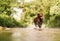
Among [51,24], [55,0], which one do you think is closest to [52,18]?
[51,24]

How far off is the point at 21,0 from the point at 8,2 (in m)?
6.88

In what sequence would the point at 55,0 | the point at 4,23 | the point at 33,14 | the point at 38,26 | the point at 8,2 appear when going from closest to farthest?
the point at 38,26 < the point at 4,23 < the point at 8,2 < the point at 55,0 < the point at 33,14

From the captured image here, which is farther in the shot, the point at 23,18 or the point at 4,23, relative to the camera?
the point at 23,18

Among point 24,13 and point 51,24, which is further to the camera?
point 24,13

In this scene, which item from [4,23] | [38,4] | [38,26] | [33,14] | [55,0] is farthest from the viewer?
[33,14]

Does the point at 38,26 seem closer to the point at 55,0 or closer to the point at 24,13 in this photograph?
the point at 55,0

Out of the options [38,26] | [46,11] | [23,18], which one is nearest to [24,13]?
[23,18]

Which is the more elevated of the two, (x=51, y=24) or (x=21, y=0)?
(x=21, y=0)

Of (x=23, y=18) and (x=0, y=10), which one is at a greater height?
(x=0, y=10)

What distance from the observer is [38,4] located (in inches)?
1242

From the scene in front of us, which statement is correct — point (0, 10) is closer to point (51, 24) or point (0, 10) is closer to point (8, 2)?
point (8, 2)

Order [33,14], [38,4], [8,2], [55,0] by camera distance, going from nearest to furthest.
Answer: [8,2] → [55,0] → [38,4] → [33,14]

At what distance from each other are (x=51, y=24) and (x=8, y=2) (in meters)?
5.69

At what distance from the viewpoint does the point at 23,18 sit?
34719mm
